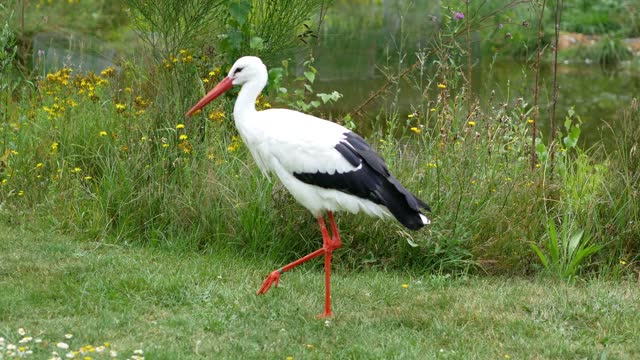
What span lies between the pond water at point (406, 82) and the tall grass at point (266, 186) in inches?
151

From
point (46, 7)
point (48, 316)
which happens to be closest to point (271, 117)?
point (48, 316)

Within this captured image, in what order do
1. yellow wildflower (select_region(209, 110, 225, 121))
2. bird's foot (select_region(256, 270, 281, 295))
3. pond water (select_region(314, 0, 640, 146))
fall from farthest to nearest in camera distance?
pond water (select_region(314, 0, 640, 146)) → yellow wildflower (select_region(209, 110, 225, 121)) → bird's foot (select_region(256, 270, 281, 295))

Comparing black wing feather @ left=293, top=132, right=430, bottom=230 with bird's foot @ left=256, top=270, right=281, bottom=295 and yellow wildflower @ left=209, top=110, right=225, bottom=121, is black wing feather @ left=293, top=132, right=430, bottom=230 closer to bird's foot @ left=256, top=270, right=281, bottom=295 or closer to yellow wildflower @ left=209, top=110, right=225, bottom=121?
bird's foot @ left=256, top=270, right=281, bottom=295

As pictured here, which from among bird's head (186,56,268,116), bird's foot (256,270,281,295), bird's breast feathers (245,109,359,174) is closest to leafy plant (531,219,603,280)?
bird's breast feathers (245,109,359,174)

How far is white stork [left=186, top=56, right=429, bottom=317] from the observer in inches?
207

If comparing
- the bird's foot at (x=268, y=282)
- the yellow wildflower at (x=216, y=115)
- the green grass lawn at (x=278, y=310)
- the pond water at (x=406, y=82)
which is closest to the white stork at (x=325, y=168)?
the bird's foot at (x=268, y=282)

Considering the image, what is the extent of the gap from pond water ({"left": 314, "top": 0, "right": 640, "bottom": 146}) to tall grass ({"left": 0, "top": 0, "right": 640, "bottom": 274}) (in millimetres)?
3837

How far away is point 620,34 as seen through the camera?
17.3 meters

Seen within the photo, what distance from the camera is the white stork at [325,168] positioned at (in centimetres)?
527

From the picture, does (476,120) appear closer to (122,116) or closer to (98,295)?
(122,116)

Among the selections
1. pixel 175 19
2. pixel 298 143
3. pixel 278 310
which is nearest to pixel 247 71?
pixel 298 143

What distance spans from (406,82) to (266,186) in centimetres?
786

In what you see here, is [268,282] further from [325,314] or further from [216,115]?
[216,115]

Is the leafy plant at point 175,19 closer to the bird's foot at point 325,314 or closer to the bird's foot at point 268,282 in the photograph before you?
the bird's foot at point 268,282
